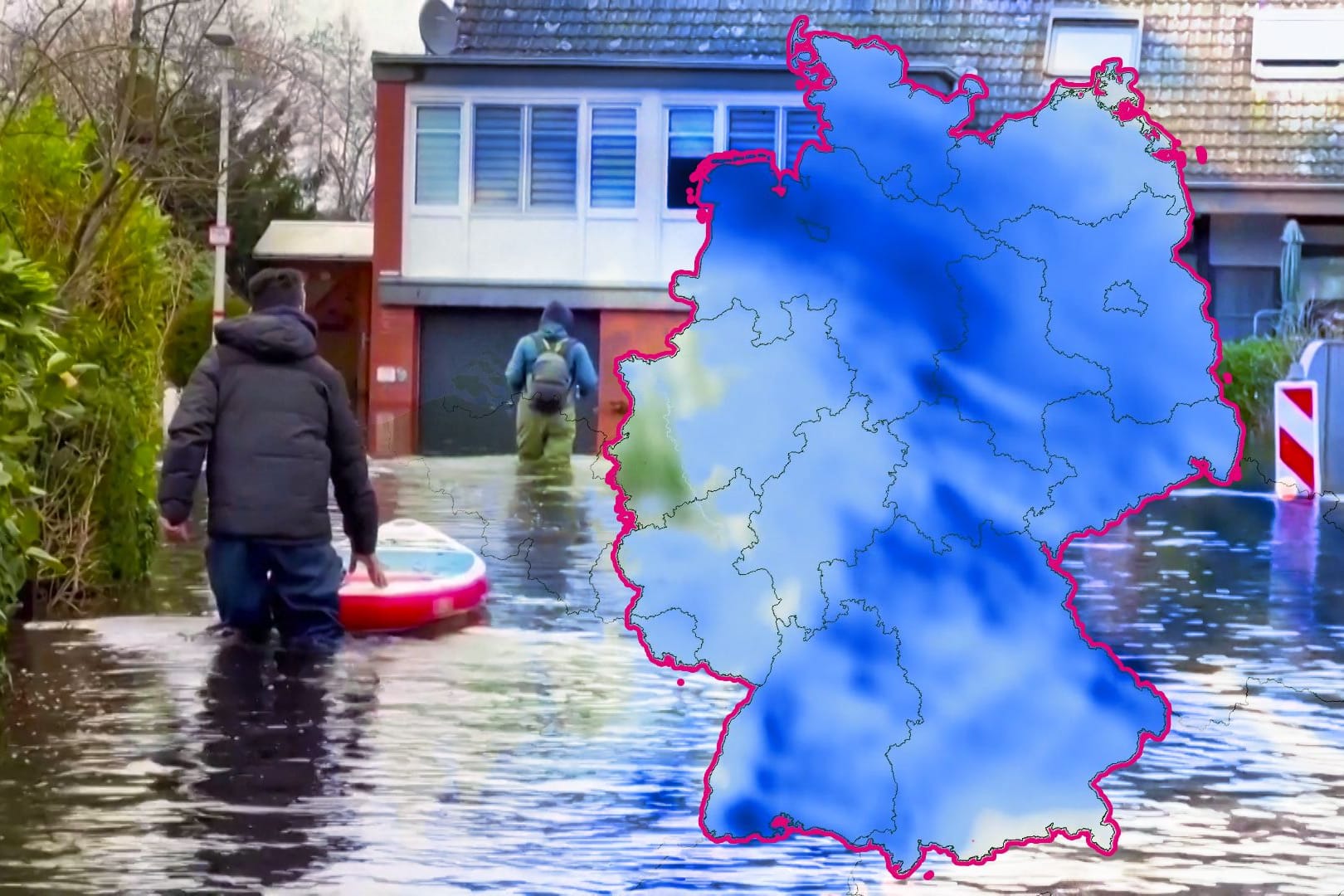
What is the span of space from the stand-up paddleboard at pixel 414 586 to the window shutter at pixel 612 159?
18454mm

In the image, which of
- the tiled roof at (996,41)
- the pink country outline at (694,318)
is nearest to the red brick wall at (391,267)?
the tiled roof at (996,41)

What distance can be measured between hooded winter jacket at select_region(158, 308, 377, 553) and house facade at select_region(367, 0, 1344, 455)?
1885cm

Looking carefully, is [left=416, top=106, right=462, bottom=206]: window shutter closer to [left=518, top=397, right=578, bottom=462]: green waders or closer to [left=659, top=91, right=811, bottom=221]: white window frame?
[left=659, top=91, right=811, bottom=221]: white window frame

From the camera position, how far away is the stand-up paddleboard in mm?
9008

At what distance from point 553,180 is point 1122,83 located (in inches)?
972

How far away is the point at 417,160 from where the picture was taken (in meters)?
29.2

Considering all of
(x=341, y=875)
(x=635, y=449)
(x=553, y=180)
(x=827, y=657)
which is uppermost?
(x=553, y=180)

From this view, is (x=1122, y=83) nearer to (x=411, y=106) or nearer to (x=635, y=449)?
(x=635, y=449)

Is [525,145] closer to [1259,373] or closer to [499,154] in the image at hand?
[499,154]

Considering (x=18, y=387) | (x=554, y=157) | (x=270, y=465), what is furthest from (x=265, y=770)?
(x=554, y=157)

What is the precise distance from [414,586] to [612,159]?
1981 centimetres

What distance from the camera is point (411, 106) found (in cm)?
2895

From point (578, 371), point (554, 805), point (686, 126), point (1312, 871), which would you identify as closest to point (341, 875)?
point (554, 805)

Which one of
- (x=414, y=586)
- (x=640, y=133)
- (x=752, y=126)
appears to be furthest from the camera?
(x=640, y=133)
